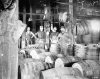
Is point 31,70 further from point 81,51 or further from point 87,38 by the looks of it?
point 87,38

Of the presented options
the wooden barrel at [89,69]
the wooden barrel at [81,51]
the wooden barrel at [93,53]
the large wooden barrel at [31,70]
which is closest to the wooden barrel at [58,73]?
the large wooden barrel at [31,70]

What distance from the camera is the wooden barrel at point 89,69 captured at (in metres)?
4.55

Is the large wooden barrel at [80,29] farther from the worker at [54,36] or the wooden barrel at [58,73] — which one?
the wooden barrel at [58,73]

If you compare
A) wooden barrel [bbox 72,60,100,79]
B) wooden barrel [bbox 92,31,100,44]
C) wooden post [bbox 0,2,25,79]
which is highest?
wooden post [bbox 0,2,25,79]

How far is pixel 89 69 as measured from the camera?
4.64 m

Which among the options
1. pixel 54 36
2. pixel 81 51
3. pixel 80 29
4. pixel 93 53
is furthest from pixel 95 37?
pixel 93 53

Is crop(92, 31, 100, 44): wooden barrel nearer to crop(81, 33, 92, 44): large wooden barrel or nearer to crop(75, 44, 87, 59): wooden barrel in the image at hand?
crop(81, 33, 92, 44): large wooden barrel

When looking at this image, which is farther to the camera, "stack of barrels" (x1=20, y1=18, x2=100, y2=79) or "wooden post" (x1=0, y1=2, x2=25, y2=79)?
"stack of barrels" (x1=20, y1=18, x2=100, y2=79)

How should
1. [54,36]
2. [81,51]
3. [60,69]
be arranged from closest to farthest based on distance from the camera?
1. [60,69]
2. [81,51]
3. [54,36]

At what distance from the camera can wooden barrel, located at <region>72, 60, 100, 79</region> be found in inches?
179

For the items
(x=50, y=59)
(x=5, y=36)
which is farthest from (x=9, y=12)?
(x=50, y=59)

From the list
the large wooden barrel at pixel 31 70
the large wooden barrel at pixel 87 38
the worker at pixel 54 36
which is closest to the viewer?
the large wooden barrel at pixel 31 70

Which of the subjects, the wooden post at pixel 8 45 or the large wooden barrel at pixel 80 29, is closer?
the wooden post at pixel 8 45

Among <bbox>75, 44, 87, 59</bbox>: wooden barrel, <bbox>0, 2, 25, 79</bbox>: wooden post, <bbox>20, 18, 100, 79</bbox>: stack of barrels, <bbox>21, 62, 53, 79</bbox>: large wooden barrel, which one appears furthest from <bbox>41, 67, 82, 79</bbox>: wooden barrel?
<bbox>75, 44, 87, 59</bbox>: wooden barrel
